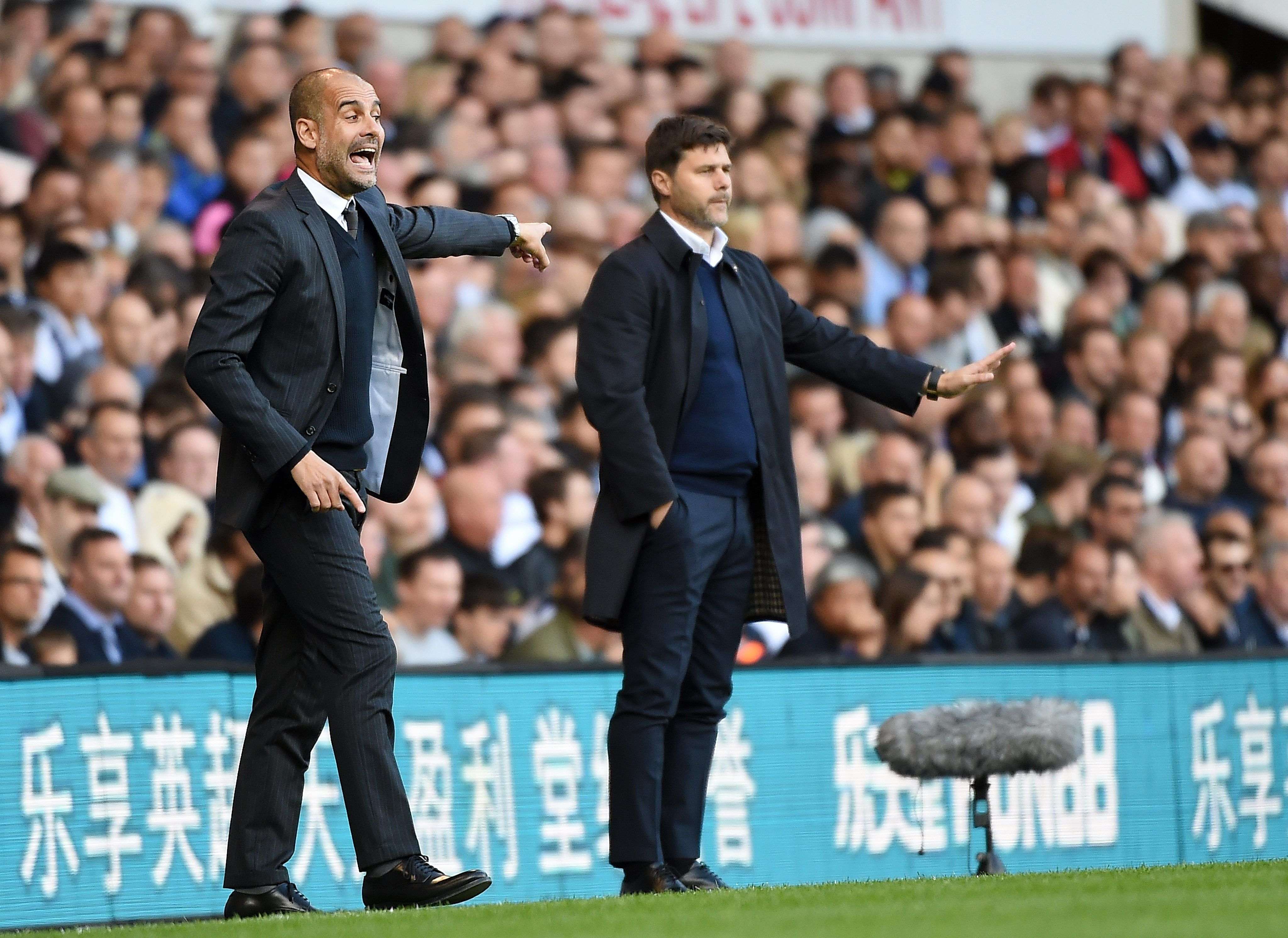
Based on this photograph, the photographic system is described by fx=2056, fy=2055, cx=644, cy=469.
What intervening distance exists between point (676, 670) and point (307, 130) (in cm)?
165

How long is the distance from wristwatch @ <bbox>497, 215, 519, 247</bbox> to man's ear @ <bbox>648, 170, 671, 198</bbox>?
531mm

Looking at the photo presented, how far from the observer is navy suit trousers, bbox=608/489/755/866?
526cm

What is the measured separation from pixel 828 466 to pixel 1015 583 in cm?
97

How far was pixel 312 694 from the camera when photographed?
191 inches

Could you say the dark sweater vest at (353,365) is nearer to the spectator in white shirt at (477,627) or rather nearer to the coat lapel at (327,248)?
the coat lapel at (327,248)

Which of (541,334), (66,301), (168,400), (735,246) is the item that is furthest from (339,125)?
(735,246)

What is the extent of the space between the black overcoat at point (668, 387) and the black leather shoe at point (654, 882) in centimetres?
66

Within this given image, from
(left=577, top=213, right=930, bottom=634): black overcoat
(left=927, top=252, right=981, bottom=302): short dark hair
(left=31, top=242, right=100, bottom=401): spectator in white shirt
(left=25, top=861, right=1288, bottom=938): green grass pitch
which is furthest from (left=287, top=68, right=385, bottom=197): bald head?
(left=927, top=252, right=981, bottom=302): short dark hair

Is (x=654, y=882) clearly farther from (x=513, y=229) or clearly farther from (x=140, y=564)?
(x=140, y=564)

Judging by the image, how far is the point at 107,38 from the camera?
8875 mm

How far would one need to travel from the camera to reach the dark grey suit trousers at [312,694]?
459cm

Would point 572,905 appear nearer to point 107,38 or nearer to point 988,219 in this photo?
point 107,38

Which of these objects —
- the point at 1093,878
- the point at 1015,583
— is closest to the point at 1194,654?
the point at 1015,583

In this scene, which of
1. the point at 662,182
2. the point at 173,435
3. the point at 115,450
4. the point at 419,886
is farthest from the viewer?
the point at 173,435
